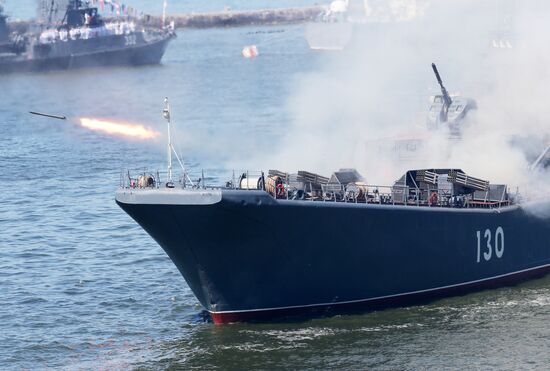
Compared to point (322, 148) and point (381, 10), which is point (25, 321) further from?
point (381, 10)

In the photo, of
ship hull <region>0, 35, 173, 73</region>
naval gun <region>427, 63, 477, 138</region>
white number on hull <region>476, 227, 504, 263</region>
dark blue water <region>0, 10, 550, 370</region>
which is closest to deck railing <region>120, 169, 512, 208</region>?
white number on hull <region>476, 227, 504, 263</region>

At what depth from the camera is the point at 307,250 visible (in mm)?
36875

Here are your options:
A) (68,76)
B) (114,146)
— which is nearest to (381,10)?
(68,76)

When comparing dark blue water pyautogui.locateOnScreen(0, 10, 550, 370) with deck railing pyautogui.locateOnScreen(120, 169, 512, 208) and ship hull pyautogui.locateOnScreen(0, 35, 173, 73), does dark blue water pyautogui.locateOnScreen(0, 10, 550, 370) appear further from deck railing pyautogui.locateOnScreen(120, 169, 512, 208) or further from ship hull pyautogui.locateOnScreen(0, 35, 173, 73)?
ship hull pyautogui.locateOnScreen(0, 35, 173, 73)

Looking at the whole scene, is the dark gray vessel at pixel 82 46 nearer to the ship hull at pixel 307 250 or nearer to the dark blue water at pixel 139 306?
the dark blue water at pixel 139 306

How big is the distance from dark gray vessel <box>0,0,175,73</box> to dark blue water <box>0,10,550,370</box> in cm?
5472

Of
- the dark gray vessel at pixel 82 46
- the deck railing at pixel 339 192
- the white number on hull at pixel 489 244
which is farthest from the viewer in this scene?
the dark gray vessel at pixel 82 46

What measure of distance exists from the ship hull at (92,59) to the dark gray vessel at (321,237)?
99509 millimetres

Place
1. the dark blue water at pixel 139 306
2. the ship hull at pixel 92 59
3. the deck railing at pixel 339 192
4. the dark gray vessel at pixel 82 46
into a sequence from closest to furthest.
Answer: the dark blue water at pixel 139 306, the deck railing at pixel 339 192, the ship hull at pixel 92 59, the dark gray vessel at pixel 82 46

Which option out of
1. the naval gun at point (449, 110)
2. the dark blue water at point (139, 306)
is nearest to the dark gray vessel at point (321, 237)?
the dark blue water at point (139, 306)

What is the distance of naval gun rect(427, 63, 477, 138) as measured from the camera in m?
48.9

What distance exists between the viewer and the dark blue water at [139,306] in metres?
35.2

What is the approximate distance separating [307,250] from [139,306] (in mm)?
7098

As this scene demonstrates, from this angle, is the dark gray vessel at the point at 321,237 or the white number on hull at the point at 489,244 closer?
the dark gray vessel at the point at 321,237
